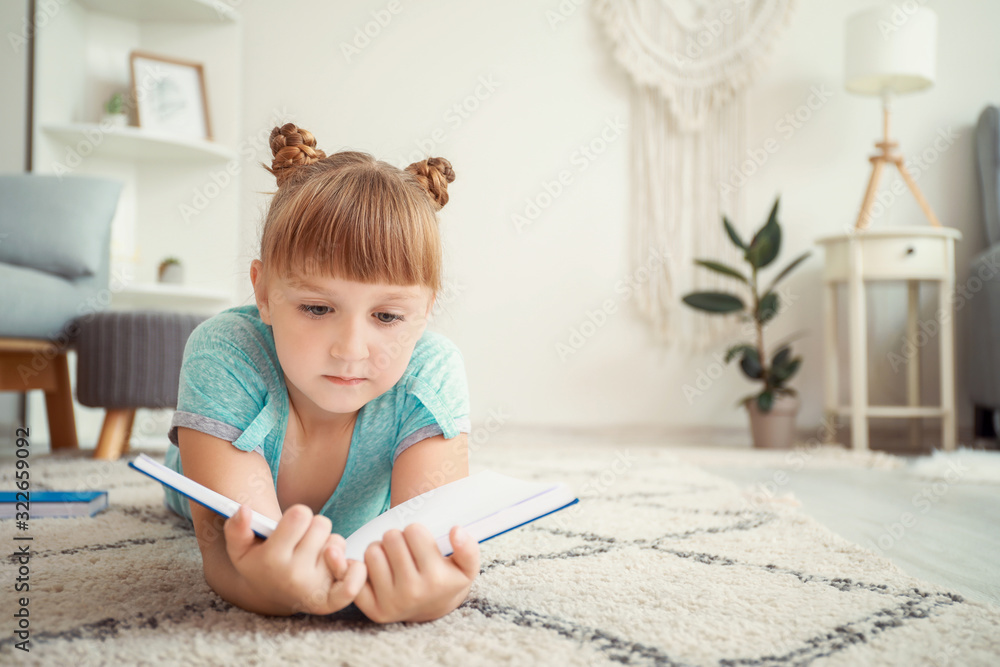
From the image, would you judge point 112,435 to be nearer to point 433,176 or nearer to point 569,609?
point 433,176

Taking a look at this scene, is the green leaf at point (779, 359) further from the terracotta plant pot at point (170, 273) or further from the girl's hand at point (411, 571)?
the terracotta plant pot at point (170, 273)

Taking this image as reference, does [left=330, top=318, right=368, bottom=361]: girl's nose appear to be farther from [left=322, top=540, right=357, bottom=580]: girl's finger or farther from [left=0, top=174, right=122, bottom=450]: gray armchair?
[left=0, top=174, right=122, bottom=450]: gray armchair

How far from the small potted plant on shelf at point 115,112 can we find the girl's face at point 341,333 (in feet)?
6.11

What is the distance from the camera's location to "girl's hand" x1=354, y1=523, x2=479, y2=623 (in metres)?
0.44

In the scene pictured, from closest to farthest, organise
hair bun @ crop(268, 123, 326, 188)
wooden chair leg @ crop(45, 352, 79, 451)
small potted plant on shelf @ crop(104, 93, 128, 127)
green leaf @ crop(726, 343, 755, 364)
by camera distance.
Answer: hair bun @ crop(268, 123, 326, 188) → wooden chair leg @ crop(45, 352, 79, 451) → green leaf @ crop(726, 343, 755, 364) → small potted plant on shelf @ crop(104, 93, 128, 127)

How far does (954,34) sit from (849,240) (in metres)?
0.97

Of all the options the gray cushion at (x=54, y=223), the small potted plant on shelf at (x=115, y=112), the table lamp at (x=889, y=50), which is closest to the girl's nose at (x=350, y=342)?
the gray cushion at (x=54, y=223)

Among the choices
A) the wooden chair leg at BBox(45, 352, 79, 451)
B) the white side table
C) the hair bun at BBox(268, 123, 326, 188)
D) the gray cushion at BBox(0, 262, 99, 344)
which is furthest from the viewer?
the white side table

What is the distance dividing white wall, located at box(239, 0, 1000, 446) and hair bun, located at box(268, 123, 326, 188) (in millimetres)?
1611

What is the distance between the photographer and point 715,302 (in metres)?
2.02

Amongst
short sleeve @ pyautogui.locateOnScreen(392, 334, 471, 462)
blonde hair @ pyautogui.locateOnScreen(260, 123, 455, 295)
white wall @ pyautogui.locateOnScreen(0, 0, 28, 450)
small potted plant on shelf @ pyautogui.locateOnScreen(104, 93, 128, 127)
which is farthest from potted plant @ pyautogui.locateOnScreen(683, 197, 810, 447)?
→ white wall @ pyautogui.locateOnScreen(0, 0, 28, 450)

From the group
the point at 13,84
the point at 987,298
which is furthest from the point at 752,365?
the point at 13,84

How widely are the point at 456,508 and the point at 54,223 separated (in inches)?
57.0

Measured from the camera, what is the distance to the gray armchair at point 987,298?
1.86m
